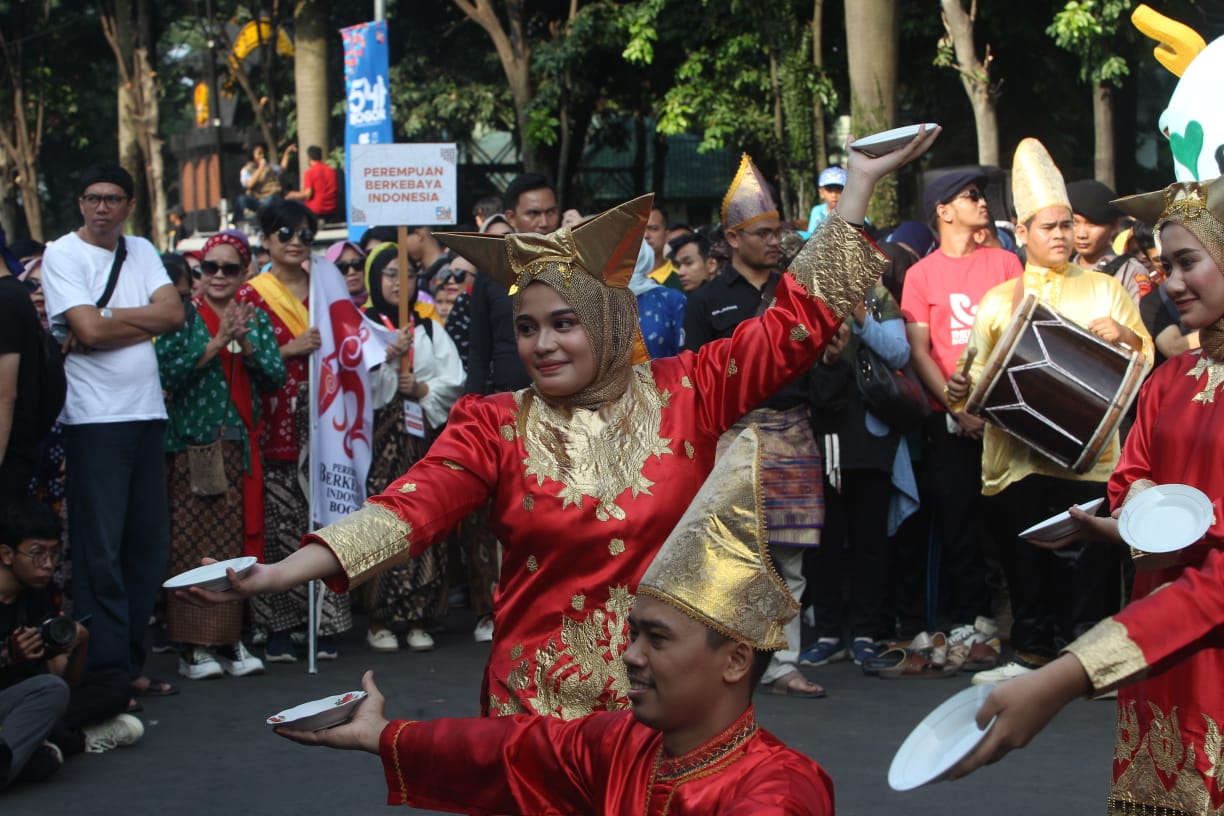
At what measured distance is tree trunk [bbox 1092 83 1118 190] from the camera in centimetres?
1952

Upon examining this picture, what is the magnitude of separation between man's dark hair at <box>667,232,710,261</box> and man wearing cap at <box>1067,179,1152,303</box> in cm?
348

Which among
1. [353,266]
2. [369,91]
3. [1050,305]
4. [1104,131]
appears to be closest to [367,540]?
[1050,305]

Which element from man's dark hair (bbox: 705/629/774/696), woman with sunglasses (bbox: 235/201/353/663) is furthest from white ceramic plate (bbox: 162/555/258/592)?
woman with sunglasses (bbox: 235/201/353/663)

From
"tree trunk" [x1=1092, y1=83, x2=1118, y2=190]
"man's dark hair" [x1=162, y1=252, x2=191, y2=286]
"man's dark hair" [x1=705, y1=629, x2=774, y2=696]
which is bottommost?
"man's dark hair" [x1=705, y1=629, x2=774, y2=696]

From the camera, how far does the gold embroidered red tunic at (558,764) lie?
3.09 metres

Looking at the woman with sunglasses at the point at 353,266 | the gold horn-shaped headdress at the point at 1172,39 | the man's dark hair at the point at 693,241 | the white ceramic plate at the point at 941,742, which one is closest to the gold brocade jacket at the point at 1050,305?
the gold horn-shaped headdress at the point at 1172,39

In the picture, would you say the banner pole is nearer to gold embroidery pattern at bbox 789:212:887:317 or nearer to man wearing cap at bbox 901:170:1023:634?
man wearing cap at bbox 901:170:1023:634

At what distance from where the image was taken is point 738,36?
2286cm

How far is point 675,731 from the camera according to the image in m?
3.09

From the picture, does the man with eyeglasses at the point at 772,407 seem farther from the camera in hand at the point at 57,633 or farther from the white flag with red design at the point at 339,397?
the camera in hand at the point at 57,633

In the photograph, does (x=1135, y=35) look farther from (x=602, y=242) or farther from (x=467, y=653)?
(x=602, y=242)

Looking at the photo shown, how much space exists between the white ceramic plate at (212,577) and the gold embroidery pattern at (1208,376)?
7.60 feet

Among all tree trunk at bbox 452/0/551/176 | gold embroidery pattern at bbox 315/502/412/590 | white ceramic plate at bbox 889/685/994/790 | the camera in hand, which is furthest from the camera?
tree trunk at bbox 452/0/551/176

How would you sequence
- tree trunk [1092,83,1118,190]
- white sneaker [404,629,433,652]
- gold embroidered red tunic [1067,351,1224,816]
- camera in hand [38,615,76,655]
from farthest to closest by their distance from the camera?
tree trunk [1092,83,1118,190]
white sneaker [404,629,433,652]
camera in hand [38,615,76,655]
gold embroidered red tunic [1067,351,1224,816]
